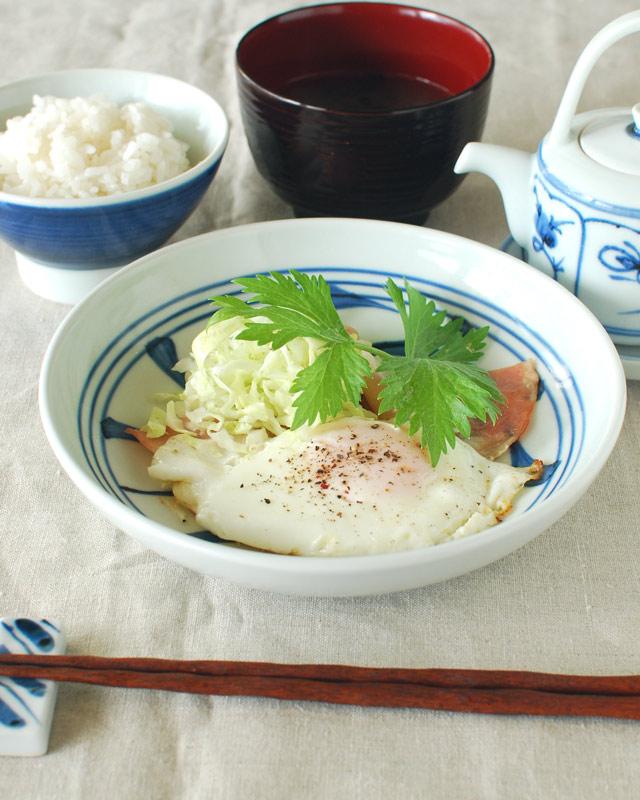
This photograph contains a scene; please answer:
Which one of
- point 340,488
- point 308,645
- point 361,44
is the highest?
point 361,44

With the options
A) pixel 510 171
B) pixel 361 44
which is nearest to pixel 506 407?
pixel 510 171

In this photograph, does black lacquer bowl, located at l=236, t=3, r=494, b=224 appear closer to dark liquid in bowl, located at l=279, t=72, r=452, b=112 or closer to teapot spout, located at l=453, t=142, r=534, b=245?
dark liquid in bowl, located at l=279, t=72, r=452, b=112

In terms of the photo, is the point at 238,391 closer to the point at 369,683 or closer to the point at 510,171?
the point at 369,683

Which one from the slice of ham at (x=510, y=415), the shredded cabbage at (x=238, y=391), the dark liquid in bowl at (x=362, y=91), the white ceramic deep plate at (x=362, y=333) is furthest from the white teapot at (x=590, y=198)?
the shredded cabbage at (x=238, y=391)

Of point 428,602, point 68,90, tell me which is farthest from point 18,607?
point 68,90

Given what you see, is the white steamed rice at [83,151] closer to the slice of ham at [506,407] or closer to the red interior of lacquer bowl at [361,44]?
the red interior of lacquer bowl at [361,44]
